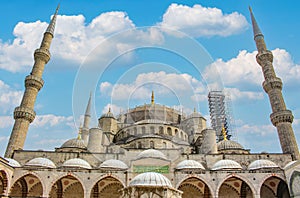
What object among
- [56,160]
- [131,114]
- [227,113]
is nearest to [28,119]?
[56,160]

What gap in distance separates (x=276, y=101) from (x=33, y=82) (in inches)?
945

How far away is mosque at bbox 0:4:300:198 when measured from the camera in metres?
15.7

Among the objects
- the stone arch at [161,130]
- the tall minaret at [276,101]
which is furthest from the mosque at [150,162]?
the stone arch at [161,130]

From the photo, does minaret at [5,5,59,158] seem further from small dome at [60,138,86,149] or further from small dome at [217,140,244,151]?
small dome at [217,140,244,151]

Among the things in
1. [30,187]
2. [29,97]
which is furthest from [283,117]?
[29,97]

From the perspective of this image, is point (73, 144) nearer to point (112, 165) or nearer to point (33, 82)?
point (33, 82)

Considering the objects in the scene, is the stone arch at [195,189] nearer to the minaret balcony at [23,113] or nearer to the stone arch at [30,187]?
the stone arch at [30,187]

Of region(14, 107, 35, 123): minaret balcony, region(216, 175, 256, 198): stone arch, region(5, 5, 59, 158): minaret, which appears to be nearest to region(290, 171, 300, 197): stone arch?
region(216, 175, 256, 198): stone arch

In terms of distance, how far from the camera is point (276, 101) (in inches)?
934

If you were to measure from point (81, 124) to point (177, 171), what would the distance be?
1953 cm

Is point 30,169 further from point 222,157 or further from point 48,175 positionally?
point 222,157

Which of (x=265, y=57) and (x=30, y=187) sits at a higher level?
(x=265, y=57)

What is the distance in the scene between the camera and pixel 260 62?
26828 millimetres

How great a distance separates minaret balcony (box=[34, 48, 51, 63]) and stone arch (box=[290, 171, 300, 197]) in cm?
2505
